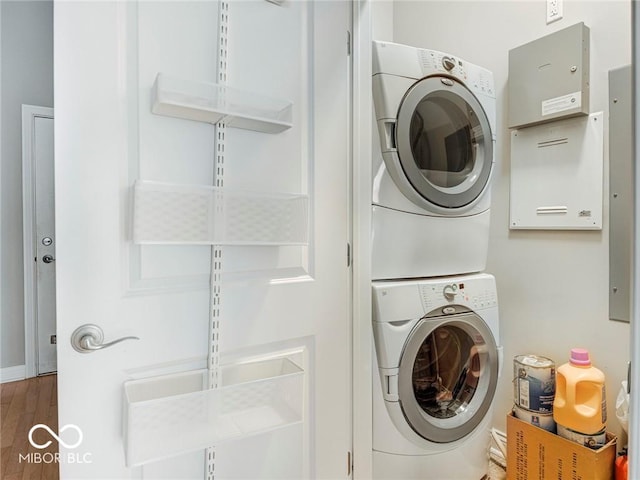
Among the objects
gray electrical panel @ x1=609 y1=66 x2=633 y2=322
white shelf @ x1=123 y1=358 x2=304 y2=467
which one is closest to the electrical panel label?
gray electrical panel @ x1=609 y1=66 x2=633 y2=322

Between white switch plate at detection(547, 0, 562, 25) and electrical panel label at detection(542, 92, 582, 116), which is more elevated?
white switch plate at detection(547, 0, 562, 25)

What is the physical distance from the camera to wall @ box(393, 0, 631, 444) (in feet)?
5.07

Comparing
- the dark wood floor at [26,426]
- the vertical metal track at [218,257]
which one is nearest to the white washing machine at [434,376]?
the vertical metal track at [218,257]

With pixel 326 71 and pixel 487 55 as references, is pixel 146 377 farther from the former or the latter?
pixel 487 55

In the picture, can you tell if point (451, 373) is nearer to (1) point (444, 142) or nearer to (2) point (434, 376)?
(2) point (434, 376)

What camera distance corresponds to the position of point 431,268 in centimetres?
151

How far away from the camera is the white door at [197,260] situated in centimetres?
90

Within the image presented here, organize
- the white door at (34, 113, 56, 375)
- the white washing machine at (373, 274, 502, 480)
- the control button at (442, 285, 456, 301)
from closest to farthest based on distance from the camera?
1. the white washing machine at (373, 274, 502, 480)
2. the control button at (442, 285, 456, 301)
3. the white door at (34, 113, 56, 375)

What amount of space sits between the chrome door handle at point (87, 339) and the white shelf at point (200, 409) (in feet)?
0.42

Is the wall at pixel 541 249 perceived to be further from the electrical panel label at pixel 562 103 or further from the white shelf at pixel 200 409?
the white shelf at pixel 200 409

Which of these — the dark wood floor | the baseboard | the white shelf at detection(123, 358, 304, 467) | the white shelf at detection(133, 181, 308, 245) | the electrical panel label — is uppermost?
the electrical panel label

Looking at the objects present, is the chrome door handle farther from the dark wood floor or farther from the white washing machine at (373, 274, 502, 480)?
the dark wood floor

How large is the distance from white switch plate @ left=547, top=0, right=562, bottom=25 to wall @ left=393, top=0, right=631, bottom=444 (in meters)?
0.02

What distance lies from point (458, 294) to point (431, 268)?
15cm
